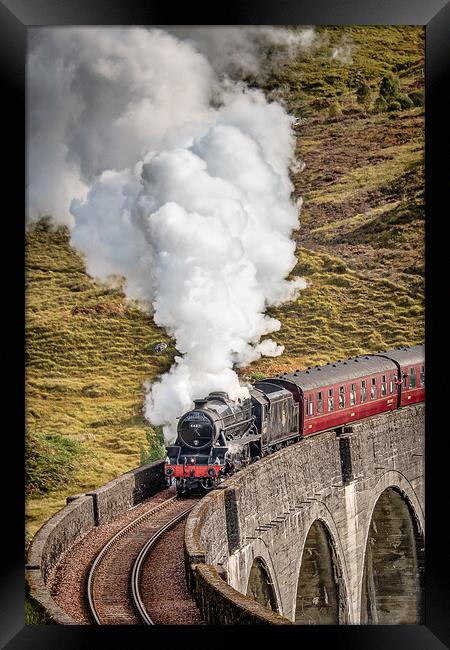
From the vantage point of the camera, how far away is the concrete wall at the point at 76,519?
9.59m

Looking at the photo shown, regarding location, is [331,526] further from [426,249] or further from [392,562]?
[426,249]

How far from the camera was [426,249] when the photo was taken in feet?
34.4

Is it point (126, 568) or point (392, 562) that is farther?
point (392, 562)

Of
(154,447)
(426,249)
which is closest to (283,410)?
(154,447)

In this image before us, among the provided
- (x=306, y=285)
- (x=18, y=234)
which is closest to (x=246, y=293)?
(x=306, y=285)

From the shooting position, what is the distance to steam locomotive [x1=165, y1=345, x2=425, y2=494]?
43.2ft

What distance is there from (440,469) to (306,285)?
414 centimetres

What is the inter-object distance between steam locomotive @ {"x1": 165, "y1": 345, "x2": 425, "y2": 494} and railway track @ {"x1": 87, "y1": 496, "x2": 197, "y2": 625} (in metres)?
0.65

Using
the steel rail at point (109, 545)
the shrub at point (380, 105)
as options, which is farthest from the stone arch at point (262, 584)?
the shrub at point (380, 105)

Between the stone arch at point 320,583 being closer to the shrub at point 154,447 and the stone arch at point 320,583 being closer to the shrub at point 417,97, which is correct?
the shrub at point 154,447

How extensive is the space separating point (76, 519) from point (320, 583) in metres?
5.65

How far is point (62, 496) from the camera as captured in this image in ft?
40.2

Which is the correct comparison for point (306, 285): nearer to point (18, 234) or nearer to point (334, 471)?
point (334, 471)

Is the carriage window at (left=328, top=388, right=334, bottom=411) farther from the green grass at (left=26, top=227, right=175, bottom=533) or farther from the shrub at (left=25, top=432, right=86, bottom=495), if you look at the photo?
the shrub at (left=25, top=432, right=86, bottom=495)
